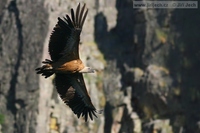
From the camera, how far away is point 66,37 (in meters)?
23.0

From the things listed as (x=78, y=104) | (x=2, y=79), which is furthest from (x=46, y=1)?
(x=78, y=104)

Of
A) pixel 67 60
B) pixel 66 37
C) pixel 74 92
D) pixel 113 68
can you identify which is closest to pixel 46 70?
pixel 67 60

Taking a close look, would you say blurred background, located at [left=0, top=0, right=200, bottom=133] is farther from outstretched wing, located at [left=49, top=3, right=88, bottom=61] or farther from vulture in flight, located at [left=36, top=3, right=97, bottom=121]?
outstretched wing, located at [left=49, top=3, right=88, bottom=61]

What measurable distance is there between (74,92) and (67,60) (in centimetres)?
168

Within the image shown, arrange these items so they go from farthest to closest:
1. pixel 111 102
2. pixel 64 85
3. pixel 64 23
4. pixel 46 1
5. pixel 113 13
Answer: pixel 113 13 < pixel 111 102 < pixel 46 1 < pixel 64 85 < pixel 64 23

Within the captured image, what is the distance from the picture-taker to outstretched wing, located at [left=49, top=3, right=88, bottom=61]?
74.7 ft

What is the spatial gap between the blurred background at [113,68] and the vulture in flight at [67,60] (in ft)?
68.0

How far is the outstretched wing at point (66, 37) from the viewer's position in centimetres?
2278

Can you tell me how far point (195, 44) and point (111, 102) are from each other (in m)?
7.22

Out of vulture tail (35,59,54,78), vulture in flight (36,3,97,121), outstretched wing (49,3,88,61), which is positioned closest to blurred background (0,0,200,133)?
vulture in flight (36,3,97,121)

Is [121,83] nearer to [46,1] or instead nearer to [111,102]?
[111,102]

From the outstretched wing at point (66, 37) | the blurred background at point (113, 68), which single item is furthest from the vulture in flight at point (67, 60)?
the blurred background at point (113, 68)

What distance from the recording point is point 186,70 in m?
49.2

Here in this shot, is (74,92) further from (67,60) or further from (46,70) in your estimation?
(46,70)
